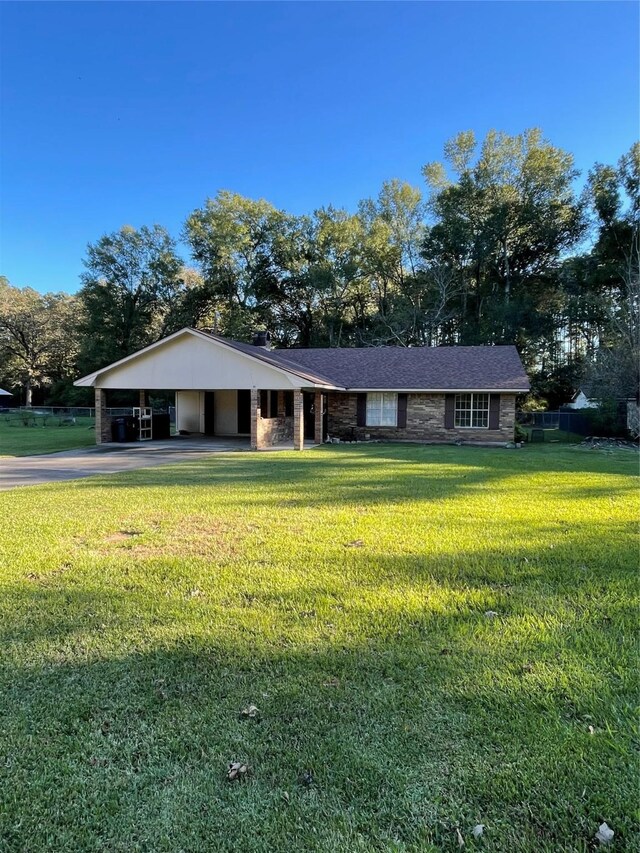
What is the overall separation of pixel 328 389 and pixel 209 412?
6904 mm

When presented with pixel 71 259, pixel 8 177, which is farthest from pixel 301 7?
pixel 71 259

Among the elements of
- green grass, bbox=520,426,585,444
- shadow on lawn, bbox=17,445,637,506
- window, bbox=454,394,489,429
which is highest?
window, bbox=454,394,489,429

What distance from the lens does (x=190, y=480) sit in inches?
355

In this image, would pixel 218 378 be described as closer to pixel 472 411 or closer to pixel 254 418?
pixel 254 418

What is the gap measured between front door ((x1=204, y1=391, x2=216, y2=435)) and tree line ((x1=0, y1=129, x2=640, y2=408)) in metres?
11.8

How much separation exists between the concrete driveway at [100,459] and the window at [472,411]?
27.3 feet

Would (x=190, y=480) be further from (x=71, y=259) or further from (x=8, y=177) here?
Answer: (x=71, y=259)

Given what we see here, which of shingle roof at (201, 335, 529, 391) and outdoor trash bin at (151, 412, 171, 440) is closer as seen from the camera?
shingle roof at (201, 335, 529, 391)

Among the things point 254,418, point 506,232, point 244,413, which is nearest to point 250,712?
point 254,418

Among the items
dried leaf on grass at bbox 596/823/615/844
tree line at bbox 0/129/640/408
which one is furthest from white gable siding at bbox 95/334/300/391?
tree line at bbox 0/129/640/408

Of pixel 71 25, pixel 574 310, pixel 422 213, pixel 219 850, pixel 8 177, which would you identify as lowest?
pixel 219 850

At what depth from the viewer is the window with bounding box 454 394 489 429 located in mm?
17859

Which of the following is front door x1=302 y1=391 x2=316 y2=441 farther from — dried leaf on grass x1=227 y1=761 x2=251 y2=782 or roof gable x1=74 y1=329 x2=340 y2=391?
dried leaf on grass x1=227 y1=761 x2=251 y2=782

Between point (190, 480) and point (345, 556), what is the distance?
534 cm
